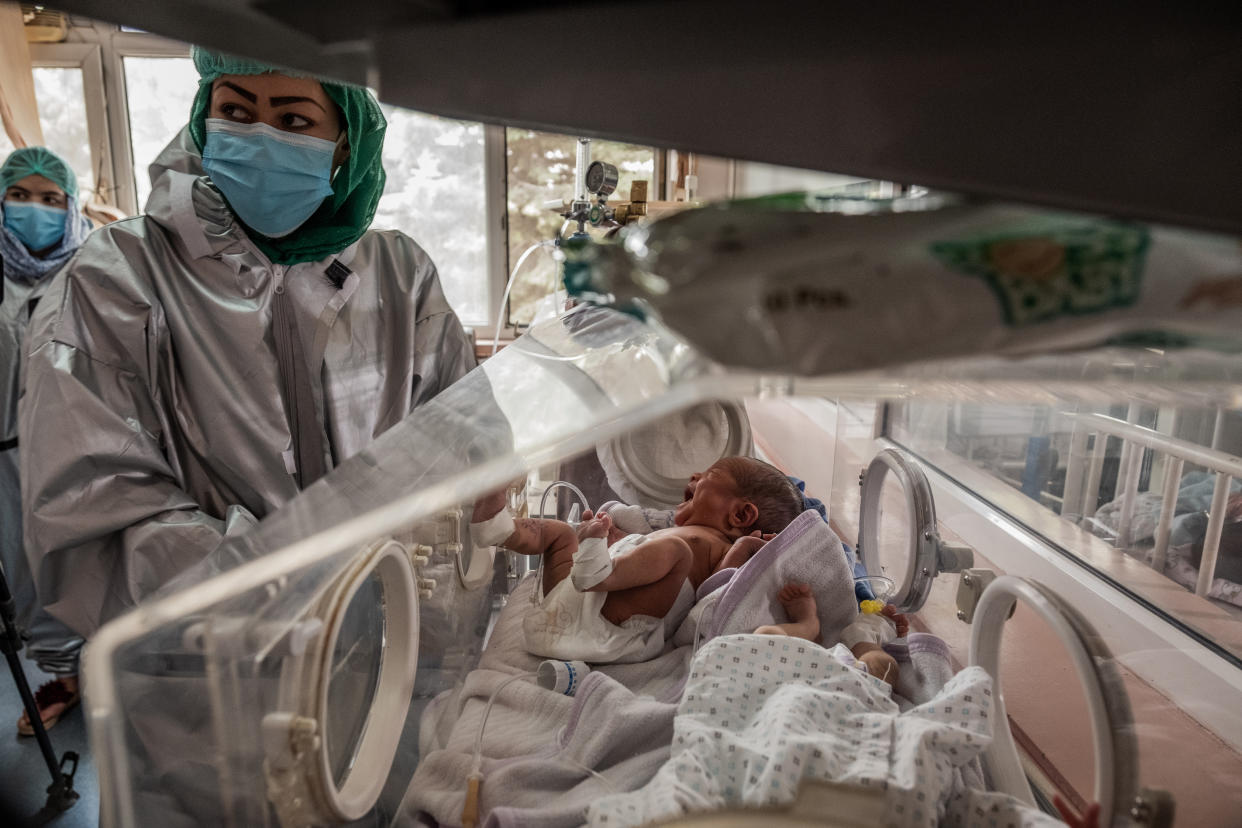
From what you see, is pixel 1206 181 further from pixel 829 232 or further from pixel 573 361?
pixel 573 361

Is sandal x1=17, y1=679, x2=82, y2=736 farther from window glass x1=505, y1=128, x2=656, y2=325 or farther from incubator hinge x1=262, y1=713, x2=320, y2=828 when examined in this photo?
window glass x1=505, y1=128, x2=656, y2=325

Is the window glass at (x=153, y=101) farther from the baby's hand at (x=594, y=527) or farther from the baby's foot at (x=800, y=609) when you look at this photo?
the baby's foot at (x=800, y=609)

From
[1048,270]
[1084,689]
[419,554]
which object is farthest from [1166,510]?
[419,554]

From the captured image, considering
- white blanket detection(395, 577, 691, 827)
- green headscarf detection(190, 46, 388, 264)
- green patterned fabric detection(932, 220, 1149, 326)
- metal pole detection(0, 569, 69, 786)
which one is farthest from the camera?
metal pole detection(0, 569, 69, 786)

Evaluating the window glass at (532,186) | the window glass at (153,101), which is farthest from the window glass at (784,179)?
the window glass at (153,101)

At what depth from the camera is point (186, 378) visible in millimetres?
1312

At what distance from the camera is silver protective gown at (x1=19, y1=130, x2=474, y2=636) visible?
115 cm

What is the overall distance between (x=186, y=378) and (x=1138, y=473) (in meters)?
1.46

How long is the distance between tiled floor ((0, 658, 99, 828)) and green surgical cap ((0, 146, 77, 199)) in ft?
5.50

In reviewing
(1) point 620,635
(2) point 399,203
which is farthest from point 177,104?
(1) point 620,635

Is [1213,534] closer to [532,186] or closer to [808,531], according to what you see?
[808,531]

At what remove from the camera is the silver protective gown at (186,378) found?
3.77 feet

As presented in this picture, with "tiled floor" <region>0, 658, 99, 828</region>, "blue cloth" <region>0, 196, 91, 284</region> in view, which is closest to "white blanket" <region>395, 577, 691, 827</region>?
"tiled floor" <region>0, 658, 99, 828</region>

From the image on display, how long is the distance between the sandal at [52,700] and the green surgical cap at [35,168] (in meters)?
1.67
